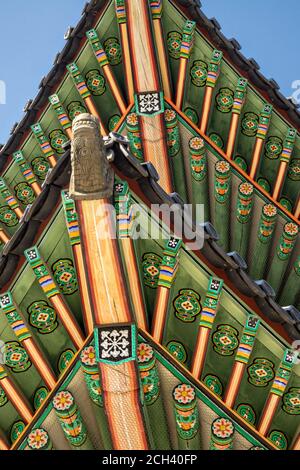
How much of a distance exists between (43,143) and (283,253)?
5.19m

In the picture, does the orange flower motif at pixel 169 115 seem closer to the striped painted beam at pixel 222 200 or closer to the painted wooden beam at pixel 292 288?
the striped painted beam at pixel 222 200

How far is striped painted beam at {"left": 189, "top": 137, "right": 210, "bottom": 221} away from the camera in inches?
489

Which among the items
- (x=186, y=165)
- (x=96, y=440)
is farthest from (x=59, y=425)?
(x=186, y=165)

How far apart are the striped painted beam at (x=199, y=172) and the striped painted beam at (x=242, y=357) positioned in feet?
14.9

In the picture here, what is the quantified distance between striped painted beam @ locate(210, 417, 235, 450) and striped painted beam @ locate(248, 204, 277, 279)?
450 centimetres

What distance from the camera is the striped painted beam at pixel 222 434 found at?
7.67 metres

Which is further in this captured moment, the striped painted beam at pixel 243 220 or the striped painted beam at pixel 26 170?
the striped painted beam at pixel 26 170

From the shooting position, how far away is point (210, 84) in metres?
13.2

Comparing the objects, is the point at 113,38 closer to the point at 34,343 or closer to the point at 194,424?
the point at 34,343

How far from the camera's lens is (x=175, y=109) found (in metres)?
12.8

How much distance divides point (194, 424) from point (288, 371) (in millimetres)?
1123

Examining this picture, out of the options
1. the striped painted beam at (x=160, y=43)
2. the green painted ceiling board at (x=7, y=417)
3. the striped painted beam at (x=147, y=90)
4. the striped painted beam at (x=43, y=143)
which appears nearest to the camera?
the green painted ceiling board at (x=7, y=417)

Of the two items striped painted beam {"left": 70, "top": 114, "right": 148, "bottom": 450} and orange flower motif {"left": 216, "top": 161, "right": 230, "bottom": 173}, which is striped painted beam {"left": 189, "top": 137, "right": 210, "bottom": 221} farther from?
striped painted beam {"left": 70, "top": 114, "right": 148, "bottom": 450}

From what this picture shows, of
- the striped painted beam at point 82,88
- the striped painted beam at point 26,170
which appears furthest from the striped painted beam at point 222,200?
the striped painted beam at point 26,170
